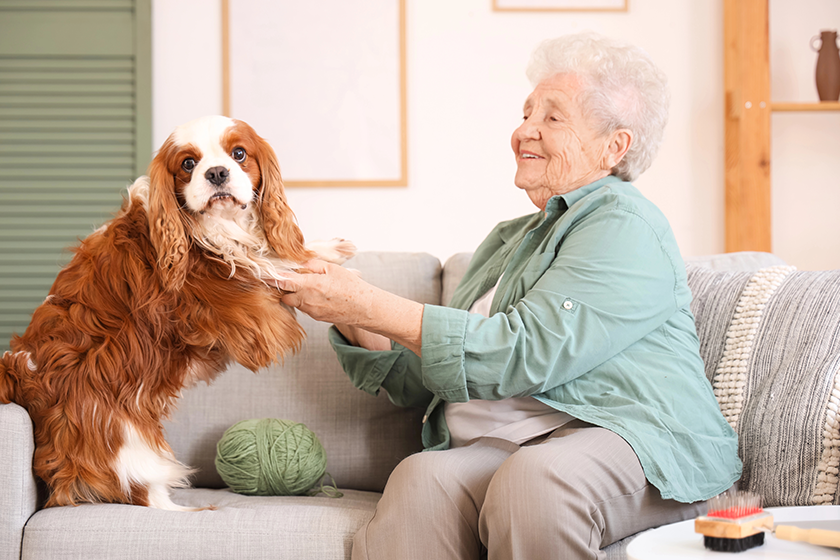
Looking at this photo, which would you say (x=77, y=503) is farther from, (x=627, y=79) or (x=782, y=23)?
(x=782, y=23)

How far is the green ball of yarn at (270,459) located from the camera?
146 centimetres

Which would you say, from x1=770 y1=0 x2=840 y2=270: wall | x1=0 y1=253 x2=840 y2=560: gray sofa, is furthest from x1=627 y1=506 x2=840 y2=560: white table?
x1=770 y1=0 x2=840 y2=270: wall

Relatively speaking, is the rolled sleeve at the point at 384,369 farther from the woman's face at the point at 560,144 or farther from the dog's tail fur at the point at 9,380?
the dog's tail fur at the point at 9,380

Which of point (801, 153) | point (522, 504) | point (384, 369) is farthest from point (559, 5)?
point (522, 504)

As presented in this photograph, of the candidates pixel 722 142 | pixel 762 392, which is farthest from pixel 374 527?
pixel 722 142

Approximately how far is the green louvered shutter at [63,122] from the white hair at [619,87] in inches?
57.9

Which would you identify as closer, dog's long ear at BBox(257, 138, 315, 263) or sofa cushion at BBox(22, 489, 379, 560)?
sofa cushion at BBox(22, 489, 379, 560)

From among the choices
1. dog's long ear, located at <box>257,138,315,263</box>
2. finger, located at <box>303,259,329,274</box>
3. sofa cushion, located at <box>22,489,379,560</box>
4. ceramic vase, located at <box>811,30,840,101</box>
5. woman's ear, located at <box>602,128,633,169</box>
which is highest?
ceramic vase, located at <box>811,30,840,101</box>

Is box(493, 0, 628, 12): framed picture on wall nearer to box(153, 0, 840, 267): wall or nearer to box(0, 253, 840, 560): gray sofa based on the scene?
box(153, 0, 840, 267): wall

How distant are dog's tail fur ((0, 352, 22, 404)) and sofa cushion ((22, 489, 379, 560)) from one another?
22cm

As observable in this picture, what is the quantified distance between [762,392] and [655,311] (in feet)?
1.08

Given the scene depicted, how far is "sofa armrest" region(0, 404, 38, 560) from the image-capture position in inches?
46.5

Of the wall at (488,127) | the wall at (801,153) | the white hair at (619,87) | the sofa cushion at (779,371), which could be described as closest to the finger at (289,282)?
the white hair at (619,87)

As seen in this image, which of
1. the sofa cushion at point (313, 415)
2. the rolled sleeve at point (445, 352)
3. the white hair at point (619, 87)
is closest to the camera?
the rolled sleeve at point (445, 352)
